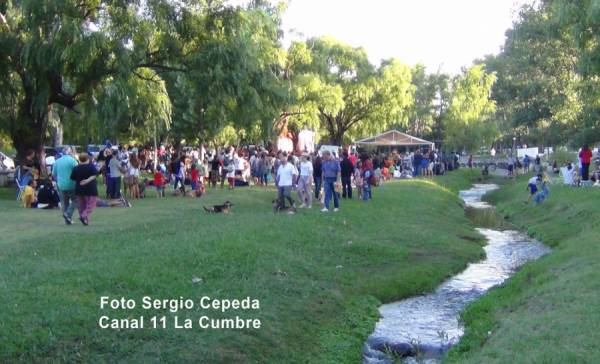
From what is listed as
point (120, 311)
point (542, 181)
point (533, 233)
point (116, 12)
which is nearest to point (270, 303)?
point (120, 311)

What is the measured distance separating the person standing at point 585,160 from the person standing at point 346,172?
9785mm

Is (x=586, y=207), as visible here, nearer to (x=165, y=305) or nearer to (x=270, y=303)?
(x=270, y=303)

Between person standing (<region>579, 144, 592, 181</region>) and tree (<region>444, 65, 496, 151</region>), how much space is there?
34.4 m

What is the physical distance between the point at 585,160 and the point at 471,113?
125 ft

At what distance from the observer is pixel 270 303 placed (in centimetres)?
1051

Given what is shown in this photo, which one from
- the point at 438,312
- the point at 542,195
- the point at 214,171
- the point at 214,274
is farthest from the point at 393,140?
the point at 214,274

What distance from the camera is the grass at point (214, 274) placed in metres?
8.15

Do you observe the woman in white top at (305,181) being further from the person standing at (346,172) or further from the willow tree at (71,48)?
the willow tree at (71,48)

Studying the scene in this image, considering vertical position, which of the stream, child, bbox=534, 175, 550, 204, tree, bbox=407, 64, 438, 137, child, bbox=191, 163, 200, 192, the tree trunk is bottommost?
the stream

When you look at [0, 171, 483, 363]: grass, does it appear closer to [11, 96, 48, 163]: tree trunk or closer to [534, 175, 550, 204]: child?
[11, 96, 48, 163]: tree trunk

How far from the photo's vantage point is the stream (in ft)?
33.2

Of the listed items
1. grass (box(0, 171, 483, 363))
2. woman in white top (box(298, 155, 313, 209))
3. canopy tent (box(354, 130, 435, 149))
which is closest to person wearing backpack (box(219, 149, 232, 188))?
woman in white top (box(298, 155, 313, 209))

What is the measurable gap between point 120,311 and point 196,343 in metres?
1.11

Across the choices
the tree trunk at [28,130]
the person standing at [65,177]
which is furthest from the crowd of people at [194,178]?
the tree trunk at [28,130]
